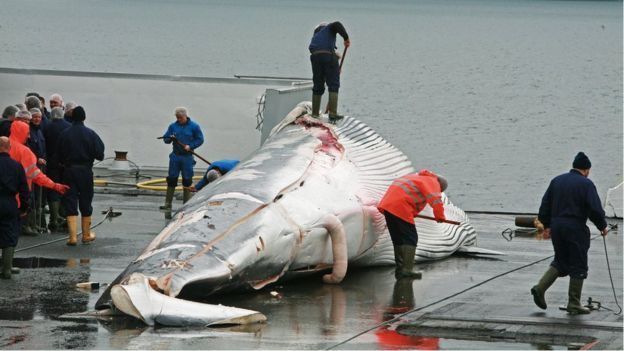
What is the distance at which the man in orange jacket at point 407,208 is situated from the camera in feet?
52.8

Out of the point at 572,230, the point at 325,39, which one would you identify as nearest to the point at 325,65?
the point at 325,39

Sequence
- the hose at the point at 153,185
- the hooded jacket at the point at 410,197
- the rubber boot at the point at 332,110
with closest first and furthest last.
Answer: the hooded jacket at the point at 410,197 < the rubber boot at the point at 332,110 < the hose at the point at 153,185

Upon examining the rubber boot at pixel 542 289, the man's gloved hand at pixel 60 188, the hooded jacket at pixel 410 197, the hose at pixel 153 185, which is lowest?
the hose at pixel 153 185

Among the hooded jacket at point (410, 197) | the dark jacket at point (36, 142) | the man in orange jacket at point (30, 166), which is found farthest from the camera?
the dark jacket at point (36, 142)

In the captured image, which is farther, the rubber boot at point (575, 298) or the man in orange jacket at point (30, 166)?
the man in orange jacket at point (30, 166)

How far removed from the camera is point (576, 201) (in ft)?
46.0

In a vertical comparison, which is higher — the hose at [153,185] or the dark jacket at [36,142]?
the dark jacket at [36,142]

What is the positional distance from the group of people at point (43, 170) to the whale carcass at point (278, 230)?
208 cm

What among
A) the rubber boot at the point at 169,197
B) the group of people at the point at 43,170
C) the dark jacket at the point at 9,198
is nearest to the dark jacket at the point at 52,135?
the group of people at the point at 43,170

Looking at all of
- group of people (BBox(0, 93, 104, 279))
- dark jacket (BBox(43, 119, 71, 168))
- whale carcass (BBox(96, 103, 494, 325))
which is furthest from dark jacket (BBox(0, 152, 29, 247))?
dark jacket (BBox(43, 119, 71, 168))

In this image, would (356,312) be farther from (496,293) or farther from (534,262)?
(534,262)

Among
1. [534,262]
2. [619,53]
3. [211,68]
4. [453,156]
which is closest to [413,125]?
[453,156]

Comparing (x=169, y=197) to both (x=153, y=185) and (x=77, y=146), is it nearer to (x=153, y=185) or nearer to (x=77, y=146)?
(x=153, y=185)

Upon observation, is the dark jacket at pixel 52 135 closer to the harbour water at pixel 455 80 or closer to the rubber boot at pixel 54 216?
the rubber boot at pixel 54 216
